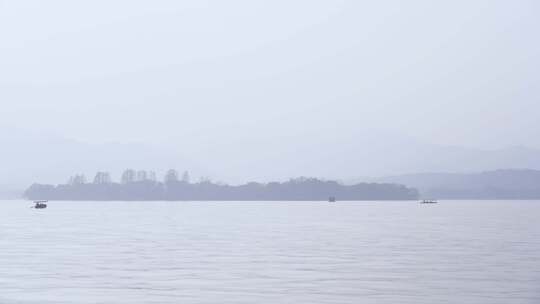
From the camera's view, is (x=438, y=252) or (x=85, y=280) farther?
(x=438, y=252)

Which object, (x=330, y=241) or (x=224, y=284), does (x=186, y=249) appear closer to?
(x=330, y=241)

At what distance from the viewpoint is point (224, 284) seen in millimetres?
46000

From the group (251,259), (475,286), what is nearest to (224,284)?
(475,286)

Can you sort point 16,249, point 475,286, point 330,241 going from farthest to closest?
1. point 330,241
2. point 16,249
3. point 475,286

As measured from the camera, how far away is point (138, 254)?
66.6m

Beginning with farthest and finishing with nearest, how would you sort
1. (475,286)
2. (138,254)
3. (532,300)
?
1. (138,254)
2. (475,286)
3. (532,300)

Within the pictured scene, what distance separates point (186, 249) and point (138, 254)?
6.23m

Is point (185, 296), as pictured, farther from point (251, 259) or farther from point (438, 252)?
point (438, 252)

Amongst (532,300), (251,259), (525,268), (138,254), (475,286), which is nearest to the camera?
(532,300)

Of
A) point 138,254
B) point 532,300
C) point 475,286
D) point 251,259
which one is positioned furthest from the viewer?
point 138,254

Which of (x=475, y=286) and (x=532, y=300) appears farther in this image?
(x=475, y=286)

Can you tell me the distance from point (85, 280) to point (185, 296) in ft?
29.4

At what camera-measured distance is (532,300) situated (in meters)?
40.8

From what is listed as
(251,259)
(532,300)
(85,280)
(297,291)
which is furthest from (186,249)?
(532,300)
